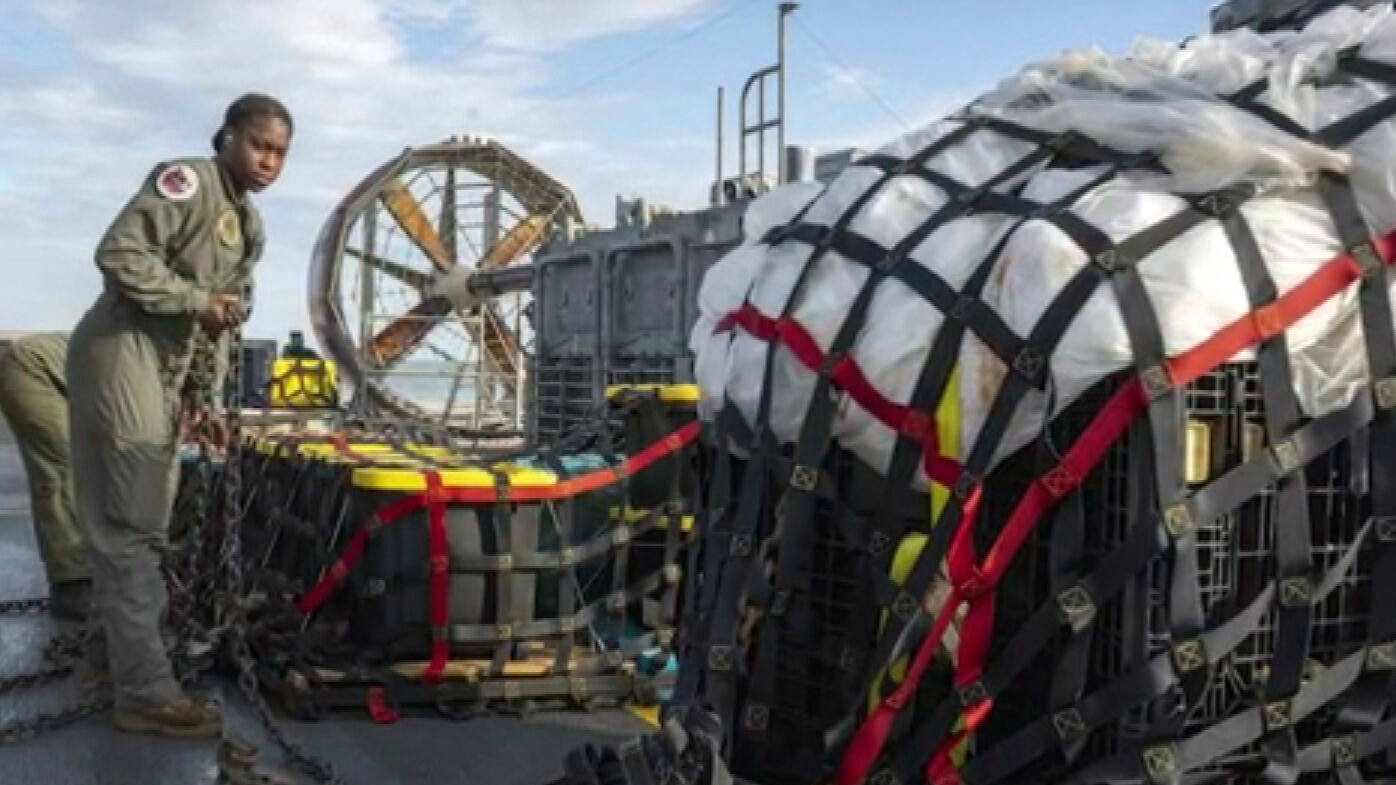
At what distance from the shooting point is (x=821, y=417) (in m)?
3.12

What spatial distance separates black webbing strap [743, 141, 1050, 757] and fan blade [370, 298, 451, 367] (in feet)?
61.0

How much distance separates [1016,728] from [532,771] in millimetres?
1874

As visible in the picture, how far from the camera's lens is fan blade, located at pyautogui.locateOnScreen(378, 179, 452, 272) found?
67.5ft

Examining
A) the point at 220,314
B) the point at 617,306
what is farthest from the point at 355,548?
the point at 617,306

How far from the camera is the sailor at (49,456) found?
20.7 ft

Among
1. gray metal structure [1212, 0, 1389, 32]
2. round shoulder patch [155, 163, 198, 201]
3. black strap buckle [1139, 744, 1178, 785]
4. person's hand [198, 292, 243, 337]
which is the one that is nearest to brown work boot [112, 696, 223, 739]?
person's hand [198, 292, 243, 337]

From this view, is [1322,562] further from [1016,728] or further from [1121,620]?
[1016,728]

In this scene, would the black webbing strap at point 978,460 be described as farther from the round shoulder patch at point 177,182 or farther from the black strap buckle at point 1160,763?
the round shoulder patch at point 177,182

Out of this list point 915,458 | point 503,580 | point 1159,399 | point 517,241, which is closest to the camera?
point 1159,399

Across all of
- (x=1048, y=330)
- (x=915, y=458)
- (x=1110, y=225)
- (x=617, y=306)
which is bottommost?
(x=915, y=458)

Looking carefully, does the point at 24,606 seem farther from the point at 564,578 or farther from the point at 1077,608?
the point at 1077,608

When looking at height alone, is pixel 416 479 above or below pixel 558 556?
above

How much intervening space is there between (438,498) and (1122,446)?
2.95m

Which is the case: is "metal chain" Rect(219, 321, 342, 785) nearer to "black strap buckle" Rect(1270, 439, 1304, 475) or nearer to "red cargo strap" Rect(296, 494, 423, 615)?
"red cargo strap" Rect(296, 494, 423, 615)
